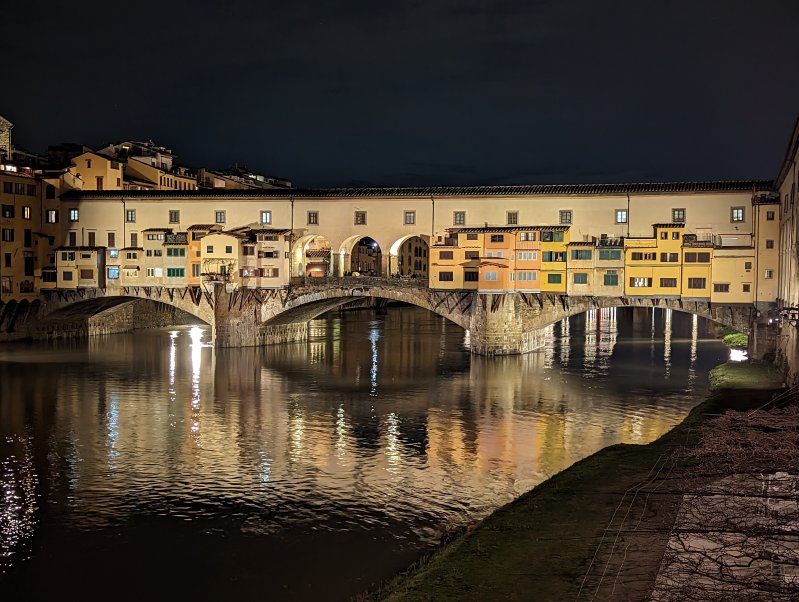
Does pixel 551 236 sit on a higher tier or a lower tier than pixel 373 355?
higher

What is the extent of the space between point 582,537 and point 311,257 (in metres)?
49.3

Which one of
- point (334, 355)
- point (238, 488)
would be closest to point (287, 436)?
point (238, 488)

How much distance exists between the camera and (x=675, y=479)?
1661cm

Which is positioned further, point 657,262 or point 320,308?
point 320,308

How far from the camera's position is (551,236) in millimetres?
45438

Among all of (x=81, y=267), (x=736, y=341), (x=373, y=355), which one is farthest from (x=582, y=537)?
(x=81, y=267)

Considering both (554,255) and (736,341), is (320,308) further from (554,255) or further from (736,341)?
(736,341)

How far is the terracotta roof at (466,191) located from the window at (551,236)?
232 cm

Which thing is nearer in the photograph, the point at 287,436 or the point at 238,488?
the point at 238,488

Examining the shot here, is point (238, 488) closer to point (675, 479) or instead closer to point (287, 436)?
point (287, 436)

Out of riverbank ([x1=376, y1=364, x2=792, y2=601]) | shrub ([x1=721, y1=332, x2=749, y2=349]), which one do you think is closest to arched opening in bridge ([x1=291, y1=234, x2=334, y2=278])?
shrub ([x1=721, y1=332, x2=749, y2=349])

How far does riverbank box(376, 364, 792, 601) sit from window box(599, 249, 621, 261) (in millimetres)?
24134

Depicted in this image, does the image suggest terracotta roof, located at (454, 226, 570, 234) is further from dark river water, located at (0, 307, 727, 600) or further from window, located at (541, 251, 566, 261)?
dark river water, located at (0, 307, 727, 600)

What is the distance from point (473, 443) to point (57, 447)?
13.1 metres
